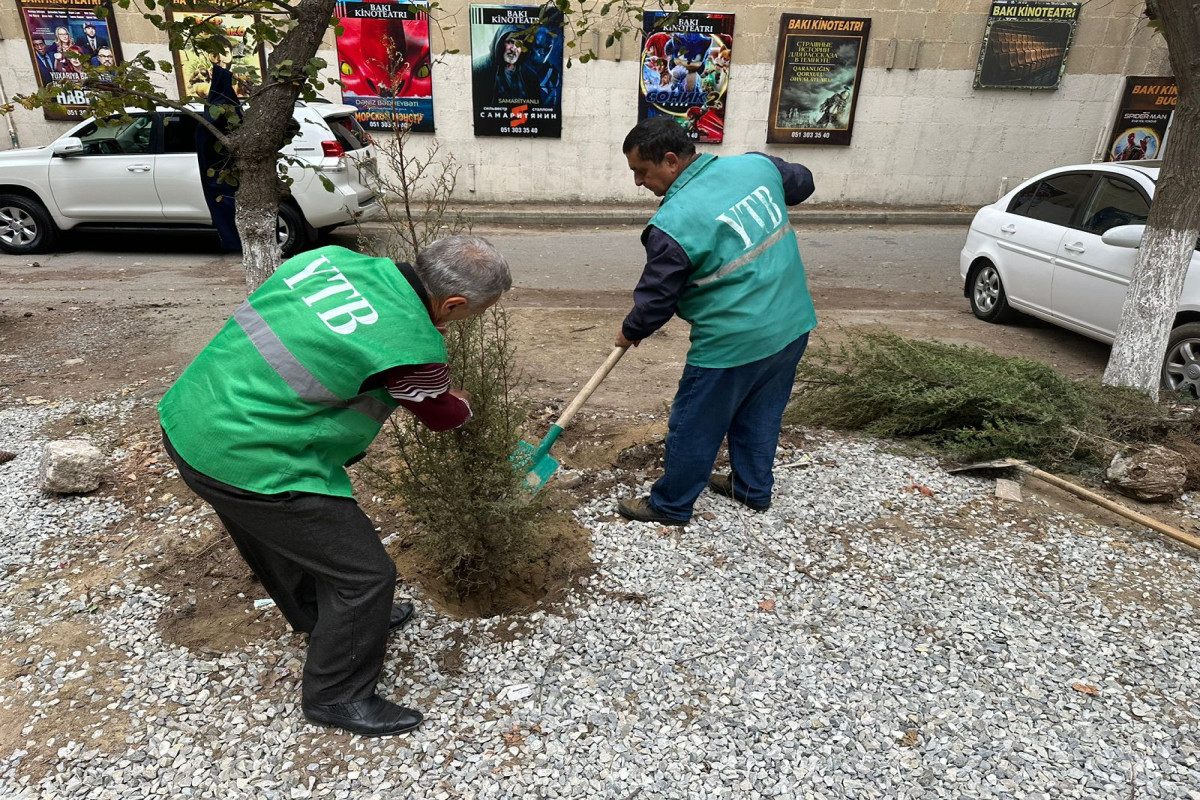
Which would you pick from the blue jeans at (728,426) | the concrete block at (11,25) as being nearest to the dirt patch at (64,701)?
the blue jeans at (728,426)

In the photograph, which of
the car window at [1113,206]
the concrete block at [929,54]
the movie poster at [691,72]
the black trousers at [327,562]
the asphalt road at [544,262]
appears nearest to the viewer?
the black trousers at [327,562]

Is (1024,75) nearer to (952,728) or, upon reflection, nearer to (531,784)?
(952,728)

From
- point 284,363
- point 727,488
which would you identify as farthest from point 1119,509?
point 284,363

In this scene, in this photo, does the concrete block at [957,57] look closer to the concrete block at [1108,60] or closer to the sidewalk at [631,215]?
the concrete block at [1108,60]

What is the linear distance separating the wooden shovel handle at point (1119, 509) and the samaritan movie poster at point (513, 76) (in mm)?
9775

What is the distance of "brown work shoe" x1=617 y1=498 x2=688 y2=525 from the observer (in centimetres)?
348

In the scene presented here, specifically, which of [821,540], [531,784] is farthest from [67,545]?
[821,540]

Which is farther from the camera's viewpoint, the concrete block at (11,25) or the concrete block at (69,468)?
the concrete block at (11,25)

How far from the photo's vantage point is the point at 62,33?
11102mm

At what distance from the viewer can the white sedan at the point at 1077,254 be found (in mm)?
5137

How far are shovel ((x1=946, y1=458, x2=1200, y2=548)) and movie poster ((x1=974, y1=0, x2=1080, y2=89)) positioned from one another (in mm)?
10695

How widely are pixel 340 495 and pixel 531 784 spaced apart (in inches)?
39.9

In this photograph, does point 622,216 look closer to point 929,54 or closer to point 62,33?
point 929,54

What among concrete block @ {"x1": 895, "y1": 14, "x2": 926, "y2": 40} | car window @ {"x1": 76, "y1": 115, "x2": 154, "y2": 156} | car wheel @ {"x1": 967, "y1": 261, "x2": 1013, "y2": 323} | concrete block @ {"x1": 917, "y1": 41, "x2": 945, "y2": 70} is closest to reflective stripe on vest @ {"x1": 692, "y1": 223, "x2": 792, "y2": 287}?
car wheel @ {"x1": 967, "y1": 261, "x2": 1013, "y2": 323}
